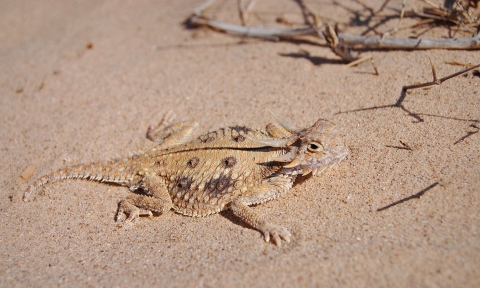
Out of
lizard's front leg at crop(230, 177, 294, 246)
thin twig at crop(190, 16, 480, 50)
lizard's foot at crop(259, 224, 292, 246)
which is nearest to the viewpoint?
lizard's foot at crop(259, 224, 292, 246)

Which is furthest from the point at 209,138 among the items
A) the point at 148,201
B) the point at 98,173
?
the point at 98,173

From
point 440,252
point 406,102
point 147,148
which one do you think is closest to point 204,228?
point 147,148

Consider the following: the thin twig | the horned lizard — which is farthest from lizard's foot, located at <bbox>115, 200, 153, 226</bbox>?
the thin twig

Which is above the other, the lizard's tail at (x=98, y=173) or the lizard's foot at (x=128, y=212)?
the lizard's tail at (x=98, y=173)

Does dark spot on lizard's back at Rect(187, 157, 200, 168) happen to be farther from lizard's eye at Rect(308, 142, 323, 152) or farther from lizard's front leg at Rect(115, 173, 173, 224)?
lizard's eye at Rect(308, 142, 323, 152)

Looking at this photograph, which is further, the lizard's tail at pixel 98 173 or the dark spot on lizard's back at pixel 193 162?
the lizard's tail at pixel 98 173

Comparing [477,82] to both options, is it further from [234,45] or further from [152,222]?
[152,222]

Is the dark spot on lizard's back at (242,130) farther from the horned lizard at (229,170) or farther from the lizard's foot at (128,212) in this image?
the lizard's foot at (128,212)

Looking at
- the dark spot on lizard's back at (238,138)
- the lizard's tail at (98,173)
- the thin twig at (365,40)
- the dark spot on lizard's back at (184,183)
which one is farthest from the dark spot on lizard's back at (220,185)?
the thin twig at (365,40)
